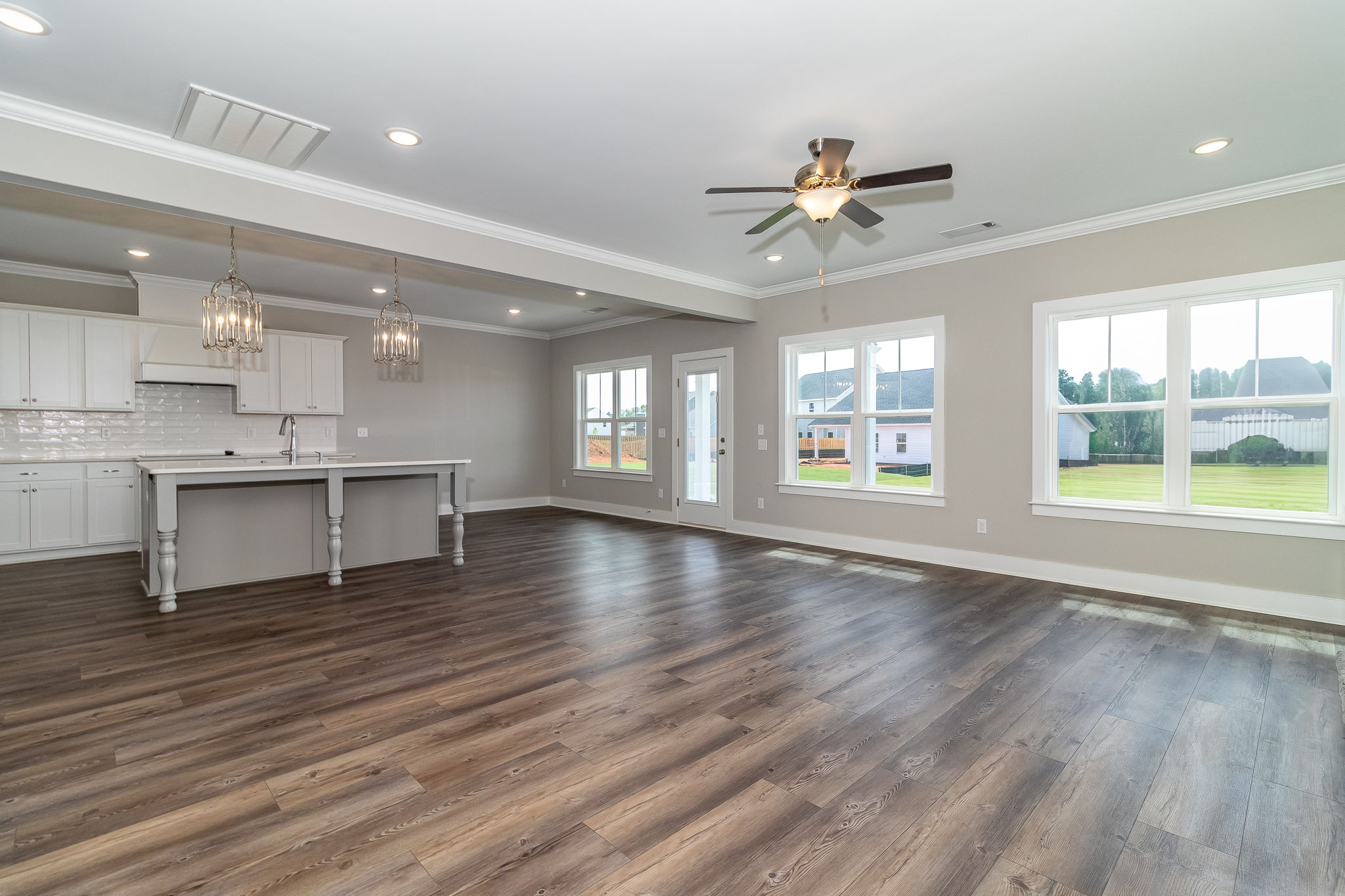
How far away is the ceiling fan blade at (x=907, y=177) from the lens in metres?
3.02

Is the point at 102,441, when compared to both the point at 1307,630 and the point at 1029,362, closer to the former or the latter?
the point at 1029,362

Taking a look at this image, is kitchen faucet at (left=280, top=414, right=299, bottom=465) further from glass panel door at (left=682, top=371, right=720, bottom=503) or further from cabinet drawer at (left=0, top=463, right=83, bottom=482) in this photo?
glass panel door at (left=682, top=371, right=720, bottom=503)

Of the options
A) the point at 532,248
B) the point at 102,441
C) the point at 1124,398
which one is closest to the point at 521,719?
the point at 532,248

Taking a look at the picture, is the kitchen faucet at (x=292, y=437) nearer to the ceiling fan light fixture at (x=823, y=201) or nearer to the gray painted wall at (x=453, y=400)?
the gray painted wall at (x=453, y=400)

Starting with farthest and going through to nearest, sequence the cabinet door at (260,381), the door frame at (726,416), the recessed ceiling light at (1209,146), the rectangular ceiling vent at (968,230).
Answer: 1. the door frame at (726,416)
2. the cabinet door at (260,381)
3. the rectangular ceiling vent at (968,230)
4. the recessed ceiling light at (1209,146)

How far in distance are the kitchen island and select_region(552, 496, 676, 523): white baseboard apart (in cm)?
311

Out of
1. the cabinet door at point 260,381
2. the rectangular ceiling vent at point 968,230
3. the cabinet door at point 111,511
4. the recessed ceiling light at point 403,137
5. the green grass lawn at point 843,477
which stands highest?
the rectangular ceiling vent at point 968,230

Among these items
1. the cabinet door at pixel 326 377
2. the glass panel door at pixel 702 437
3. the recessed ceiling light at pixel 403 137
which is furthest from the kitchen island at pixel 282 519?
the glass panel door at pixel 702 437

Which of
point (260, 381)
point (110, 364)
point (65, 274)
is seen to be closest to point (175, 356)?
point (110, 364)

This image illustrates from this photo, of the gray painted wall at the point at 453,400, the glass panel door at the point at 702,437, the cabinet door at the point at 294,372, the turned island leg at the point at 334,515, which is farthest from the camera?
the gray painted wall at the point at 453,400

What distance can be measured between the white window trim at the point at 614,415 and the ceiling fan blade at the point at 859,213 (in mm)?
4913

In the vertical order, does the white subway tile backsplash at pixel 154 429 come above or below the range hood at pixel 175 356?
below

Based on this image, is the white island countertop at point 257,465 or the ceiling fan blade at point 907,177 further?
the white island countertop at point 257,465

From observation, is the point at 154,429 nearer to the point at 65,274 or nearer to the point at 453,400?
the point at 65,274
